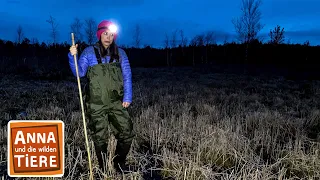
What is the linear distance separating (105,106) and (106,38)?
0.72m

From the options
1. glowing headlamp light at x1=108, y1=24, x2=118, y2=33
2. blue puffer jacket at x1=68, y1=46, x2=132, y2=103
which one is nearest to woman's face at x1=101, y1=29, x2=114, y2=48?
glowing headlamp light at x1=108, y1=24, x2=118, y2=33

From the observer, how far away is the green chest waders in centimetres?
315

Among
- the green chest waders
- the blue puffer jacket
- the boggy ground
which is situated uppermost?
the blue puffer jacket

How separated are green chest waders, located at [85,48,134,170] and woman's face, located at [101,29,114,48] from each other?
128mm

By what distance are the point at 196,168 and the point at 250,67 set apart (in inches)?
1035

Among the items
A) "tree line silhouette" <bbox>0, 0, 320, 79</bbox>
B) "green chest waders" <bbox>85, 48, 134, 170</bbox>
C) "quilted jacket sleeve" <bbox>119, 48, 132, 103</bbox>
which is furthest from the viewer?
"tree line silhouette" <bbox>0, 0, 320, 79</bbox>

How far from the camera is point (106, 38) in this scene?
3.24 meters

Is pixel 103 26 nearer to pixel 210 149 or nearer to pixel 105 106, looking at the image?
pixel 105 106

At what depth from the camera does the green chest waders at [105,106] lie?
3.15m

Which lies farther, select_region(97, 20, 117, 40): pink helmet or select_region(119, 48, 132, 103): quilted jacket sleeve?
select_region(119, 48, 132, 103): quilted jacket sleeve

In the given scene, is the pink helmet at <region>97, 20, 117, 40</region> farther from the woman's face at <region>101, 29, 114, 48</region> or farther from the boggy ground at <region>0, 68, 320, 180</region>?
the boggy ground at <region>0, 68, 320, 180</region>

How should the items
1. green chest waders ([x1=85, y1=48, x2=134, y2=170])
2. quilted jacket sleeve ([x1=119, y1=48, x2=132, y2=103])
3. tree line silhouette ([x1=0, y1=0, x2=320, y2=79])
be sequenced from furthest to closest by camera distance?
1. tree line silhouette ([x1=0, y1=0, x2=320, y2=79])
2. quilted jacket sleeve ([x1=119, y1=48, x2=132, y2=103])
3. green chest waders ([x1=85, y1=48, x2=134, y2=170])

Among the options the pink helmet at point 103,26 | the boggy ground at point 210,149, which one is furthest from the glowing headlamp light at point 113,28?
the boggy ground at point 210,149

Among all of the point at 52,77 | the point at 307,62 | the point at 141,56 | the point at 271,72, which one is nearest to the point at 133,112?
the point at 52,77
